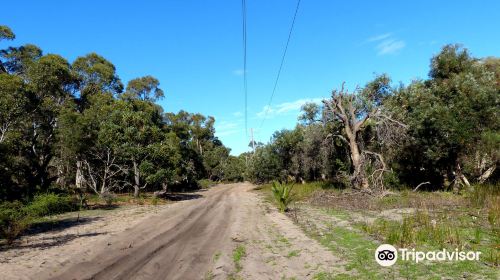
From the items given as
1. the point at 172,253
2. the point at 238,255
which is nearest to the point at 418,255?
the point at 238,255

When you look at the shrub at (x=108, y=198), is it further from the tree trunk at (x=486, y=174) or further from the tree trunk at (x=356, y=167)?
the tree trunk at (x=486, y=174)

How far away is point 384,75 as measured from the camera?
30.5m

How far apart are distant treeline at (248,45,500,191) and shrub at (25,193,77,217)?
15.9 metres

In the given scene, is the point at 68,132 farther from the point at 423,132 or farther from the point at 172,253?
the point at 423,132

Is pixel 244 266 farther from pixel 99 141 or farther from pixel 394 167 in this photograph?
pixel 99 141

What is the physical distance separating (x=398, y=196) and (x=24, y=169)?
76.3 ft

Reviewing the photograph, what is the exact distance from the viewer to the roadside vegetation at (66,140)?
19.5 m

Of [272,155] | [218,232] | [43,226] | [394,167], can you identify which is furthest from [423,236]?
[272,155]

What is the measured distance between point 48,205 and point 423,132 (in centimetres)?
2037

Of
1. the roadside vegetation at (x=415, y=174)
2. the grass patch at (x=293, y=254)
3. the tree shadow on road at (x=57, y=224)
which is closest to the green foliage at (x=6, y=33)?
the tree shadow on road at (x=57, y=224)

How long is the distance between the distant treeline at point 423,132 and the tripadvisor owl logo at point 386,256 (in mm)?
12947

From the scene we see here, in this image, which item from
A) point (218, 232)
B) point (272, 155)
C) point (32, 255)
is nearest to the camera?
point (32, 255)

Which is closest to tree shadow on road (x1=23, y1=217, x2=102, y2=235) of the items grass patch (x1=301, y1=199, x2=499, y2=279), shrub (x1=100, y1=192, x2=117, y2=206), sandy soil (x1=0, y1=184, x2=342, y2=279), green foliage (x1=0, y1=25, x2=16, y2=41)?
sandy soil (x1=0, y1=184, x2=342, y2=279)

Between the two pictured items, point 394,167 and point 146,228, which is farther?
point 394,167
